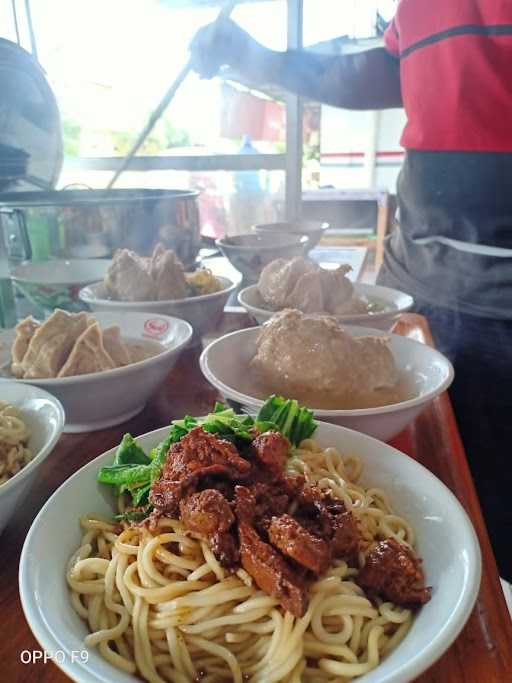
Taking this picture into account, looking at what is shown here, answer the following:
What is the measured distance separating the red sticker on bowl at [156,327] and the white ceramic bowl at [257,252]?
0.74 m

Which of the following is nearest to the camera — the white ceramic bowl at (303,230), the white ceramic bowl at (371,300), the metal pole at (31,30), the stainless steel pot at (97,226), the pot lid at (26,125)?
the white ceramic bowl at (371,300)

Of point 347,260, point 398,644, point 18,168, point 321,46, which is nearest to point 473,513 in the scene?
point 398,644

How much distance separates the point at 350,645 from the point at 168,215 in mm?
1776

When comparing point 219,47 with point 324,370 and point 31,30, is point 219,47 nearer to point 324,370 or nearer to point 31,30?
point 31,30

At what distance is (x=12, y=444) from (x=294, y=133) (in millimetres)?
3056

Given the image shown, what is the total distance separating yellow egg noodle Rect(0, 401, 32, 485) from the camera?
3.39 feet

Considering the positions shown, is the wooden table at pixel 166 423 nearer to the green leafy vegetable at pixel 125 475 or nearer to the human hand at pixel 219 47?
the green leafy vegetable at pixel 125 475

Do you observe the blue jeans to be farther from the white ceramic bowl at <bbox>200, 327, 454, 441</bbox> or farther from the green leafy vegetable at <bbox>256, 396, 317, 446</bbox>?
the green leafy vegetable at <bbox>256, 396, 317, 446</bbox>

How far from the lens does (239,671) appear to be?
727 mm

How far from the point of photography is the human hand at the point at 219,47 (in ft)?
9.69

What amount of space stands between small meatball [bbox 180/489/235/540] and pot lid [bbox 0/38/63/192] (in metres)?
2.47

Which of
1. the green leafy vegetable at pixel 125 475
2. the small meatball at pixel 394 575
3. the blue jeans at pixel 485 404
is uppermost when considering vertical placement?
the green leafy vegetable at pixel 125 475

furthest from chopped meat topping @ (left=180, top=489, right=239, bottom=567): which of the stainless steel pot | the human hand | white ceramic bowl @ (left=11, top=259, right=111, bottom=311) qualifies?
the human hand

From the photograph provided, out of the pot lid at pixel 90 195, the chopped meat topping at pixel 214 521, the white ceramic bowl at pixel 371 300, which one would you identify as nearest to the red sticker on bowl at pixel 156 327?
the white ceramic bowl at pixel 371 300
